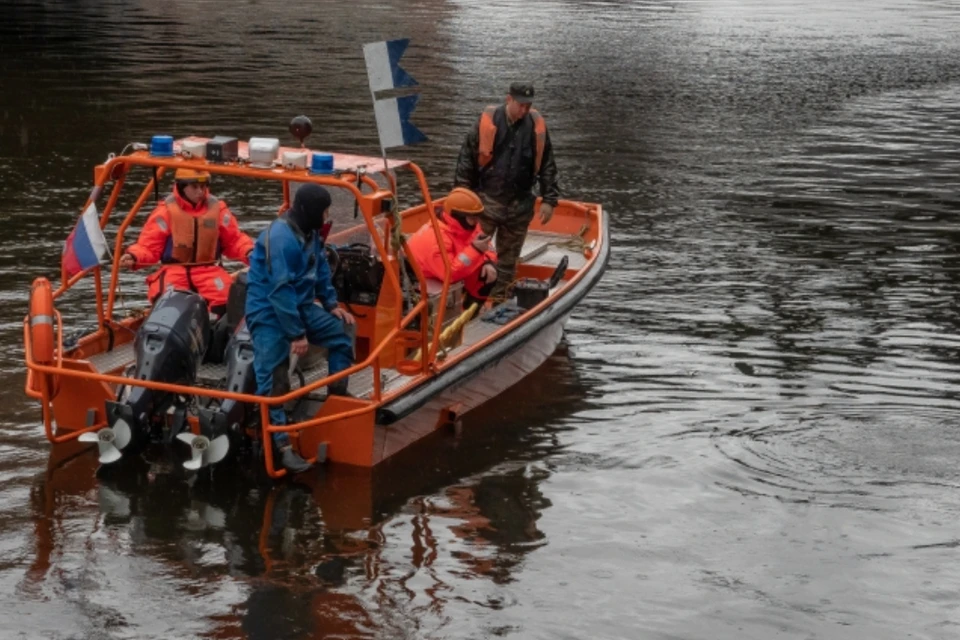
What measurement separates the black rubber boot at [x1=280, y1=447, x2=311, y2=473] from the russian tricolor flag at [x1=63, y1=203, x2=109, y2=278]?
1505 millimetres

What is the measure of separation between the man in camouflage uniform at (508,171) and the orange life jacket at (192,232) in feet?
7.23

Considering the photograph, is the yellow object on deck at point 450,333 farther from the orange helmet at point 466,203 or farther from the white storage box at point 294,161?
the white storage box at point 294,161

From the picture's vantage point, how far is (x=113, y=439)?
8.33 metres

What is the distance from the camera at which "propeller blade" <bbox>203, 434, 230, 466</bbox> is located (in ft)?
27.0

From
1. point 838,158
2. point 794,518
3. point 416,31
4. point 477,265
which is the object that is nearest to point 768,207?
point 838,158

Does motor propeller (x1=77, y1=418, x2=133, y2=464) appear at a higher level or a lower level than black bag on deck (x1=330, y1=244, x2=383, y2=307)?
lower

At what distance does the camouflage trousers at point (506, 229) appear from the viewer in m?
11.1

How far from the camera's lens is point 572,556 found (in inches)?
311

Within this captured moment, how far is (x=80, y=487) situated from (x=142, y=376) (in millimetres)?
711

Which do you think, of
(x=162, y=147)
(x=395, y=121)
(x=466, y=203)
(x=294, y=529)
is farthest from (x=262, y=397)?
(x=466, y=203)

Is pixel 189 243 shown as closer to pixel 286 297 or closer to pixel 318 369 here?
pixel 318 369

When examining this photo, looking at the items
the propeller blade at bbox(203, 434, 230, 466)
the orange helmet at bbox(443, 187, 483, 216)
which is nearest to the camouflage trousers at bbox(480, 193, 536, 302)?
the orange helmet at bbox(443, 187, 483, 216)

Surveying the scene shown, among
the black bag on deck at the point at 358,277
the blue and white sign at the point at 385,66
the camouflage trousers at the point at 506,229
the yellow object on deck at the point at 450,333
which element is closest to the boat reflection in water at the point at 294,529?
A: the yellow object on deck at the point at 450,333

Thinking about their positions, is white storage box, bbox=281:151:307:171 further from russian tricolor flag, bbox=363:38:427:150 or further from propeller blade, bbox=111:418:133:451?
propeller blade, bbox=111:418:133:451
